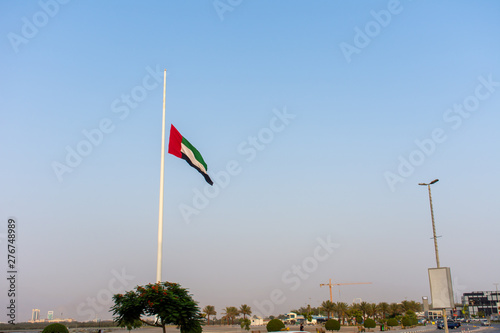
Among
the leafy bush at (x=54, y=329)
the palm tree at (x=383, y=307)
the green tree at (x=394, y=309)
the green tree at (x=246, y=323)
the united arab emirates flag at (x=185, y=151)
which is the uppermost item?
the united arab emirates flag at (x=185, y=151)

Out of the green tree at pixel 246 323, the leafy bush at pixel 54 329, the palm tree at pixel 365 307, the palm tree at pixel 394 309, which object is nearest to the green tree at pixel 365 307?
the palm tree at pixel 365 307

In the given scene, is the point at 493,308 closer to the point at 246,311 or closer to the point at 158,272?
the point at 246,311

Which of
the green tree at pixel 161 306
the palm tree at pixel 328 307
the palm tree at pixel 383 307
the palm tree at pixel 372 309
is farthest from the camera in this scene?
the palm tree at pixel 383 307

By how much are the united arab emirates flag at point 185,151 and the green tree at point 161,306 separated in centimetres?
753

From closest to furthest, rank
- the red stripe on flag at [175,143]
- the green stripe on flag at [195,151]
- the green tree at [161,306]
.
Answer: the green tree at [161,306]
the red stripe on flag at [175,143]
the green stripe on flag at [195,151]

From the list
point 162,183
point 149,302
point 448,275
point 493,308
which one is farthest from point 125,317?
point 493,308

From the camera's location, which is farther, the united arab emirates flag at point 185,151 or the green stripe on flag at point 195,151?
the green stripe on flag at point 195,151

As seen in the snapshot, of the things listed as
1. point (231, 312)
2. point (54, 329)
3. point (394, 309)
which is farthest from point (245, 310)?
point (54, 329)

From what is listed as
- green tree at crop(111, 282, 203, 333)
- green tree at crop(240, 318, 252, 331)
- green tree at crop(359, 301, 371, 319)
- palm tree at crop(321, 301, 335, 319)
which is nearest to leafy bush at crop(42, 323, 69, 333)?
green tree at crop(111, 282, 203, 333)

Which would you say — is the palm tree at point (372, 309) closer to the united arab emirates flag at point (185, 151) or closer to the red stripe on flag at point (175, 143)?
the united arab emirates flag at point (185, 151)

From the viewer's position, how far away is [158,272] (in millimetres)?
23484

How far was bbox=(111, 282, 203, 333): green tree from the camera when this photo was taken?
835 inches

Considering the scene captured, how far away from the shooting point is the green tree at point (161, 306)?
2120 cm

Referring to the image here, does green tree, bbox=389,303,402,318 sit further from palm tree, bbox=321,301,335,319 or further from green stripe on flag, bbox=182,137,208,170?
green stripe on flag, bbox=182,137,208,170
